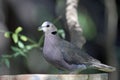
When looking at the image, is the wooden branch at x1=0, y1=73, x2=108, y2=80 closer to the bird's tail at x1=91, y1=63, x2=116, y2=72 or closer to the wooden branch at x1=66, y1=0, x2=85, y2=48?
the bird's tail at x1=91, y1=63, x2=116, y2=72

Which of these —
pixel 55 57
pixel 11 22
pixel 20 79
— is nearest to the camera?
pixel 20 79

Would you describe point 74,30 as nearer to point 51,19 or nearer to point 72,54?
point 72,54

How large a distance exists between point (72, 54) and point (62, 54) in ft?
0.31

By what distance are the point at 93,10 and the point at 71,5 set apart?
6.89 ft

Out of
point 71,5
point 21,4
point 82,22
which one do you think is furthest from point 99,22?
point 71,5

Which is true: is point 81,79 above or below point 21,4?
below

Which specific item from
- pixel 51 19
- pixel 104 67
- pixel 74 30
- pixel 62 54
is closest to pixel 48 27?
pixel 62 54

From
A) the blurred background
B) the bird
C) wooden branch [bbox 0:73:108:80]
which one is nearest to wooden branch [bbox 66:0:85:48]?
the bird

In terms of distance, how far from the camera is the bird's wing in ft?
11.0

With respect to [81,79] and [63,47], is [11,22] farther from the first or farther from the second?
[81,79]

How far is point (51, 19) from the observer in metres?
5.88

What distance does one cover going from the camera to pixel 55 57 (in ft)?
10.5

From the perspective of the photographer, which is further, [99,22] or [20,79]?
[99,22]

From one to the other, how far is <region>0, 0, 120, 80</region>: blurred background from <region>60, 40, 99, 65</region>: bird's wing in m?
2.41
